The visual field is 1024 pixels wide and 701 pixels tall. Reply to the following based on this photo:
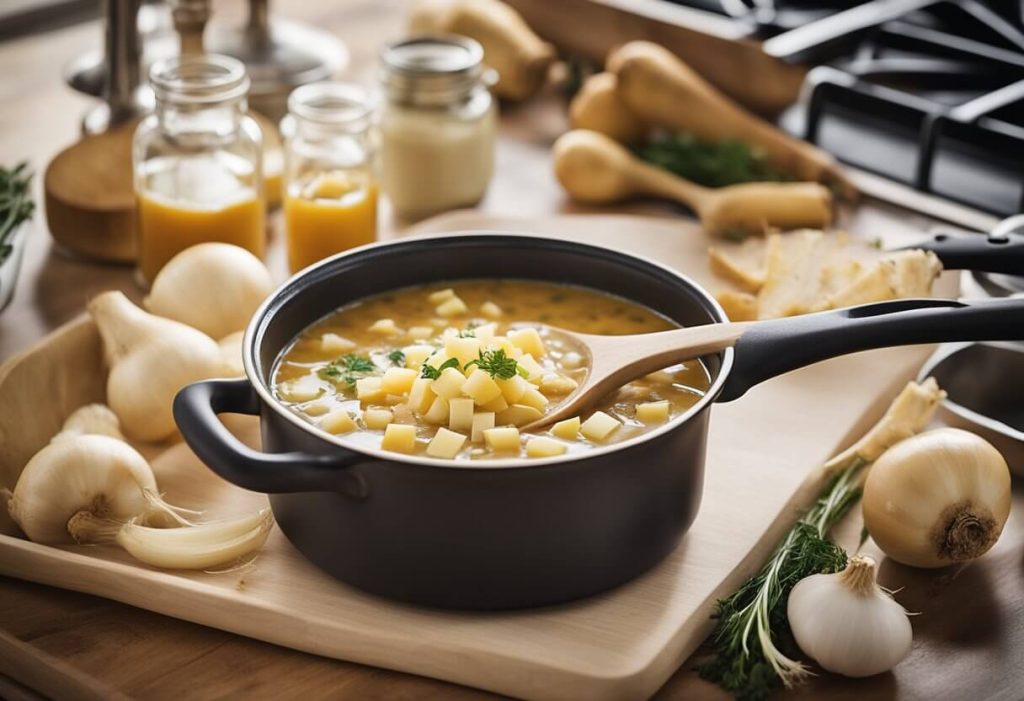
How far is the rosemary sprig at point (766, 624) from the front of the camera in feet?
4.28

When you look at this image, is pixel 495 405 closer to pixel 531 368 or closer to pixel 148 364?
pixel 531 368

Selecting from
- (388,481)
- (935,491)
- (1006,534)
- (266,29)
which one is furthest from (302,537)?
(266,29)

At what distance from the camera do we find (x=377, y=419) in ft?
4.82

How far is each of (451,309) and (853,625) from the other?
698 mm

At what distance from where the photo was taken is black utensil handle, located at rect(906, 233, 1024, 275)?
1711 mm

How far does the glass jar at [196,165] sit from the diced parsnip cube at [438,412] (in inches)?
29.1

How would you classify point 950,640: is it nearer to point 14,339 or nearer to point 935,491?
point 935,491

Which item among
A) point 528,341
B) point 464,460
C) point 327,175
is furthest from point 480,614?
point 327,175

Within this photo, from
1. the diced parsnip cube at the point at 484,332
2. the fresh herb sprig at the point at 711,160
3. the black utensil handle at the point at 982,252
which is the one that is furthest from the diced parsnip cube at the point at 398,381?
the fresh herb sprig at the point at 711,160

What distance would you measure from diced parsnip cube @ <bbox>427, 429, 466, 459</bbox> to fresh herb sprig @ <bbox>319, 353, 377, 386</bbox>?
22 centimetres

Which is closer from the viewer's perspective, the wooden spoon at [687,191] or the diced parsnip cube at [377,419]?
the diced parsnip cube at [377,419]

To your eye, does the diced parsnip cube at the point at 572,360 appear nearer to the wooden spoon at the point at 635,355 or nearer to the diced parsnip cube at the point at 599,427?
the wooden spoon at the point at 635,355

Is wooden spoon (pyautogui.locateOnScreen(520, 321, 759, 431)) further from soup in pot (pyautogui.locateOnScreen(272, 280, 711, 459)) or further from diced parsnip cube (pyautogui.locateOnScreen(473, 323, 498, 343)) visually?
diced parsnip cube (pyautogui.locateOnScreen(473, 323, 498, 343))

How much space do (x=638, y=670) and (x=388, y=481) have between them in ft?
1.01
